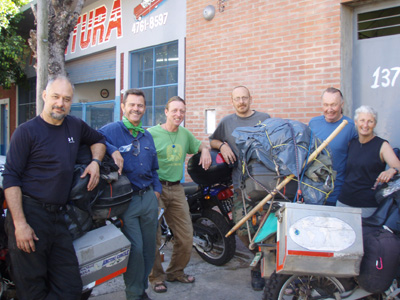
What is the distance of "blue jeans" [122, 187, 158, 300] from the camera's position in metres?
3.37

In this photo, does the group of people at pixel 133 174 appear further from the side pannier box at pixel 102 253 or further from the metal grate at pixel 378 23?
the metal grate at pixel 378 23

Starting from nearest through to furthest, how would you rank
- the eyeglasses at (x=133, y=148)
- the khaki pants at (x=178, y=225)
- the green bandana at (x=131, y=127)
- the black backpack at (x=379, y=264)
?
the black backpack at (x=379, y=264) < the eyeglasses at (x=133, y=148) < the green bandana at (x=131, y=127) < the khaki pants at (x=178, y=225)

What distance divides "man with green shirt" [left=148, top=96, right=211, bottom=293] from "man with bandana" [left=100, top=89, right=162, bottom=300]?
0.36 metres

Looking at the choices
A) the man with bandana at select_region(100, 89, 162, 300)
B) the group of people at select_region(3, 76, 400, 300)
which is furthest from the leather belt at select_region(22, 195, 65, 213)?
the man with bandana at select_region(100, 89, 162, 300)

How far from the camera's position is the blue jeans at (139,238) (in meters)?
3.37

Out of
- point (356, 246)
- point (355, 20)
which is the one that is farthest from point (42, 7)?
point (356, 246)

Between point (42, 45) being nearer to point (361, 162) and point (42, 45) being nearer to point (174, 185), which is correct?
point (174, 185)

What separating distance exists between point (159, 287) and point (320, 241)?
201cm

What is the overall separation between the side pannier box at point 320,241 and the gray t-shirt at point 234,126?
1.47 meters

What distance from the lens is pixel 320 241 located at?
2.62m

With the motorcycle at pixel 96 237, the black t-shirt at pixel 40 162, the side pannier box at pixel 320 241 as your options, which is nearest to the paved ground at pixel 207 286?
the motorcycle at pixel 96 237

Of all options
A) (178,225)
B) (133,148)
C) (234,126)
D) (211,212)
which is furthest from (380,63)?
(133,148)

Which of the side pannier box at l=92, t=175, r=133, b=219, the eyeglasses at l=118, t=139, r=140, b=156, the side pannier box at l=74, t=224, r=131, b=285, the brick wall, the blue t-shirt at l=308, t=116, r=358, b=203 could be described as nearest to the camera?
the side pannier box at l=74, t=224, r=131, b=285

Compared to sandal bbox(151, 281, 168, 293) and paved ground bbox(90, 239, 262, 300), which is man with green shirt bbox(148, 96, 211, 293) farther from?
paved ground bbox(90, 239, 262, 300)
